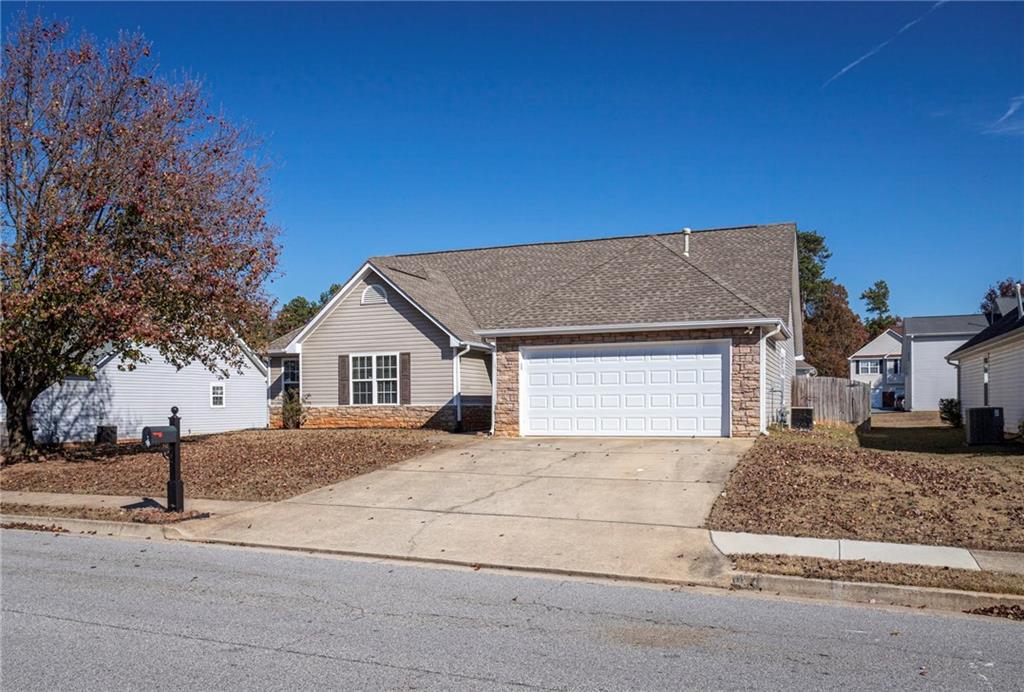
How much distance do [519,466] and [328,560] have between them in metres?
6.11

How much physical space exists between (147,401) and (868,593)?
2752 cm

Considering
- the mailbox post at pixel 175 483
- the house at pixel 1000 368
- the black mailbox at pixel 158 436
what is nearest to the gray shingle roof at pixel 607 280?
the house at pixel 1000 368

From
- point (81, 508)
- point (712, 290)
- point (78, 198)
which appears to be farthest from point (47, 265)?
point (712, 290)

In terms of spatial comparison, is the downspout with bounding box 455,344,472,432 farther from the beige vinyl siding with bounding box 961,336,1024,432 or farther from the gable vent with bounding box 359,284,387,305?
the beige vinyl siding with bounding box 961,336,1024,432

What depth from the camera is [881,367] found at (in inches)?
2744

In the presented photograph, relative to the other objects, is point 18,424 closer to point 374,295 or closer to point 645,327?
point 374,295

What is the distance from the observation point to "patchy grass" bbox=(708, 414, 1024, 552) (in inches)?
394

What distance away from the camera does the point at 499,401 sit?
2067 centimetres

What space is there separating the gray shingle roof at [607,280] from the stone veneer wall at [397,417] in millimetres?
2312

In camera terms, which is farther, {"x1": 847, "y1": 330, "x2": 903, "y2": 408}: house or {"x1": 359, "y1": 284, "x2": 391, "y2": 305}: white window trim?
{"x1": 847, "y1": 330, "x2": 903, "y2": 408}: house

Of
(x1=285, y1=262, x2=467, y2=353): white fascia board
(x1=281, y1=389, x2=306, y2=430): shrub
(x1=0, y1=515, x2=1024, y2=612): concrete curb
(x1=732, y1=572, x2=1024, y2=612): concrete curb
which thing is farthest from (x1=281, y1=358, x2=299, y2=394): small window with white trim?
(x1=732, y1=572, x2=1024, y2=612): concrete curb

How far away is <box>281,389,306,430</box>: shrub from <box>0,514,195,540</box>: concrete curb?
1404cm

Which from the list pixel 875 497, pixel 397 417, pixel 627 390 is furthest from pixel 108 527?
pixel 397 417

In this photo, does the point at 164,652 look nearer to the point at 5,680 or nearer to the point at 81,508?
the point at 5,680
